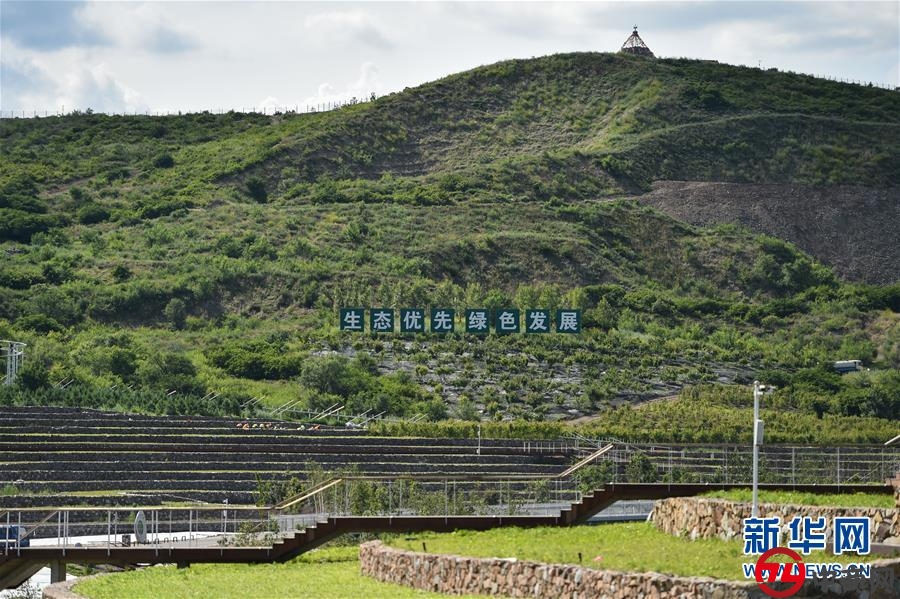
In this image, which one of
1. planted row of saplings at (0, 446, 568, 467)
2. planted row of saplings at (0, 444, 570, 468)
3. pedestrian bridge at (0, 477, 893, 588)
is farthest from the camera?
planted row of saplings at (0, 444, 570, 468)

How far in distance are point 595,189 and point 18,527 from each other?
291 ft

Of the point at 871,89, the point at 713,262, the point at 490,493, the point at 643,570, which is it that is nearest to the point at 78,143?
the point at 713,262

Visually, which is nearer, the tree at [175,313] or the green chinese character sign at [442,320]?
the green chinese character sign at [442,320]

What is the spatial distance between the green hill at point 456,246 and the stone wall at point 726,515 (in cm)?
3407

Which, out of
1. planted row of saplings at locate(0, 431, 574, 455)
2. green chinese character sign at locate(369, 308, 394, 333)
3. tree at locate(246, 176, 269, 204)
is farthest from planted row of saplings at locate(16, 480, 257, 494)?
tree at locate(246, 176, 269, 204)

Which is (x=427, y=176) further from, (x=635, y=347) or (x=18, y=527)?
(x=18, y=527)

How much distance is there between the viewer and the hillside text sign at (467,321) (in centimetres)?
7712

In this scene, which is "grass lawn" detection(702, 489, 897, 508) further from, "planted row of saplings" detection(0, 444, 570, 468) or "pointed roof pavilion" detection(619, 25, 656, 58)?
"pointed roof pavilion" detection(619, 25, 656, 58)

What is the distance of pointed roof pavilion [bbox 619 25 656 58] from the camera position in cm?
15412

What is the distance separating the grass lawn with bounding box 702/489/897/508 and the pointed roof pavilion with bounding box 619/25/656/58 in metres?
121

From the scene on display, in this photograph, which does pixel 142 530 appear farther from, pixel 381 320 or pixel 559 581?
pixel 381 320

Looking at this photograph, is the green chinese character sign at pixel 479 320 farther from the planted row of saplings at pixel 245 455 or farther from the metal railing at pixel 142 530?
the metal railing at pixel 142 530

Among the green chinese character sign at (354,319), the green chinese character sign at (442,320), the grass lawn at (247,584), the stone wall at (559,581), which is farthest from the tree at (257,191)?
the stone wall at (559,581)

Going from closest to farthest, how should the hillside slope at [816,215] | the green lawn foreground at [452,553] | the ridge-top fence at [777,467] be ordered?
the green lawn foreground at [452,553] → the ridge-top fence at [777,467] → the hillside slope at [816,215]
